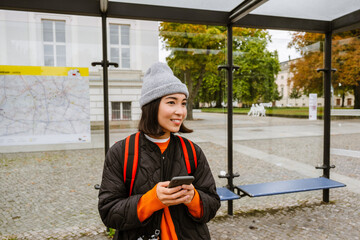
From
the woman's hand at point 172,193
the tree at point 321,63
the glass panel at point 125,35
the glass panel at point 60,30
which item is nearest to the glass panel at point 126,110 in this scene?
the glass panel at point 125,35

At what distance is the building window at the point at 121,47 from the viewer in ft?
12.6

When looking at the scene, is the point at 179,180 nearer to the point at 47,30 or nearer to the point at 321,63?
the point at 47,30

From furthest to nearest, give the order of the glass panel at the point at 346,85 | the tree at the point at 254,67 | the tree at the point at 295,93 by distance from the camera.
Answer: the tree at the point at 295,93 → the glass panel at the point at 346,85 → the tree at the point at 254,67

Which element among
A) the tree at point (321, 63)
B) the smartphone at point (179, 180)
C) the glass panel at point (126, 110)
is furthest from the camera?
the tree at point (321, 63)

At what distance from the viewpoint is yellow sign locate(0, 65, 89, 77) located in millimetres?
3328

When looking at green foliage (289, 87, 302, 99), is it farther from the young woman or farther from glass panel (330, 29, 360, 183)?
the young woman

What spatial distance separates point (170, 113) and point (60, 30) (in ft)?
9.45

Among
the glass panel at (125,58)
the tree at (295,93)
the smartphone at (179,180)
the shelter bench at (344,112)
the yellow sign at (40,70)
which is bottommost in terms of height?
the smartphone at (179,180)

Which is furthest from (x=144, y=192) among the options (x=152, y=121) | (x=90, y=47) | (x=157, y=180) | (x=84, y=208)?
(x=84, y=208)

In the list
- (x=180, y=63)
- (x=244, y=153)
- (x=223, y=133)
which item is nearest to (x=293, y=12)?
(x=180, y=63)

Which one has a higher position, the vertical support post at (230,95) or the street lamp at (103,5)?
the street lamp at (103,5)

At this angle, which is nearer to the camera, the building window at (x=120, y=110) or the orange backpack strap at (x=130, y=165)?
the orange backpack strap at (x=130, y=165)

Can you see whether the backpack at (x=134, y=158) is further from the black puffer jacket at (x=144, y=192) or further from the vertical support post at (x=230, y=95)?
the vertical support post at (x=230, y=95)

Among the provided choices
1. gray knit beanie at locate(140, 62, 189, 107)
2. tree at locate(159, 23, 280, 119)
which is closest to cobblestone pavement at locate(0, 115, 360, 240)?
tree at locate(159, 23, 280, 119)
